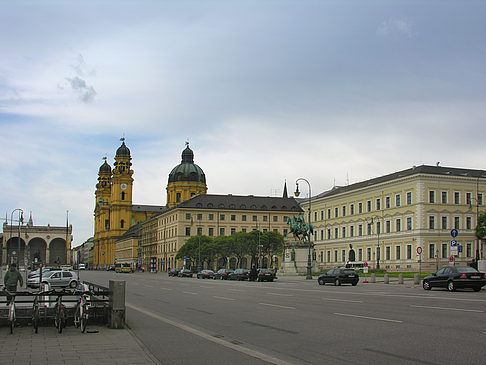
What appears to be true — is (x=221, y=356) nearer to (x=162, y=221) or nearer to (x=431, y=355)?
(x=431, y=355)

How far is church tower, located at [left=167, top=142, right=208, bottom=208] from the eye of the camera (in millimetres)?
165750

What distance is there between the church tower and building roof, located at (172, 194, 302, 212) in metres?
22.6

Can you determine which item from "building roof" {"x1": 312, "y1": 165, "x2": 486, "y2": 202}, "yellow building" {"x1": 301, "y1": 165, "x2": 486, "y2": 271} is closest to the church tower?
"building roof" {"x1": 312, "y1": 165, "x2": 486, "y2": 202}

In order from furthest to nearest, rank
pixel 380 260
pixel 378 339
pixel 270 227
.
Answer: pixel 270 227, pixel 380 260, pixel 378 339

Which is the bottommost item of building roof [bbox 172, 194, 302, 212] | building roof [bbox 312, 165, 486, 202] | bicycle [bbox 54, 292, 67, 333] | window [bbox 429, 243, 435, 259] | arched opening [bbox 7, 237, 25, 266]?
arched opening [bbox 7, 237, 25, 266]

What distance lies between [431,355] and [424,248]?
233 ft

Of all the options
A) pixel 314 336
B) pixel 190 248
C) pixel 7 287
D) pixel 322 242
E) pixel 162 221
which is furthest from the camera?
pixel 162 221

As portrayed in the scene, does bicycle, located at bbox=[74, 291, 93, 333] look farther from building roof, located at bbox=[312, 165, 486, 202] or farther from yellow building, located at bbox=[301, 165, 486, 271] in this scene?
building roof, located at bbox=[312, 165, 486, 202]

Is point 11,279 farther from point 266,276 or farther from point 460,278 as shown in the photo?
point 266,276

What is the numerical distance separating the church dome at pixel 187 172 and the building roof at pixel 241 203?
24.8 m

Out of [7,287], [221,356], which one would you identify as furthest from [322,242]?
[221,356]

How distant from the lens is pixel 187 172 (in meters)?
168

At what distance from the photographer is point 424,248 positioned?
77.9 metres

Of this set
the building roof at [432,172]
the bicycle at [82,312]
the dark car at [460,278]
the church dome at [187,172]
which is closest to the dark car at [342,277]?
the dark car at [460,278]
